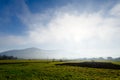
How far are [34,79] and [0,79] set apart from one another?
18.0ft

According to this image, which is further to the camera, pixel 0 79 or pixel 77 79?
pixel 77 79

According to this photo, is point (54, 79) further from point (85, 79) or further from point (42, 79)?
point (85, 79)

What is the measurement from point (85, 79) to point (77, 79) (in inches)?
55.3

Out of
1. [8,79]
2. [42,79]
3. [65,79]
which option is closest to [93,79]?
[65,79]

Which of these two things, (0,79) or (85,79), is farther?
(85,79)

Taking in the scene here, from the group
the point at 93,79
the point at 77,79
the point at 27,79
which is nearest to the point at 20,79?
the point at 27,79

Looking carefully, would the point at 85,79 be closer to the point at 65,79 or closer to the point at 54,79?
the point at 65,79

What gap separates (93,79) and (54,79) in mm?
6861

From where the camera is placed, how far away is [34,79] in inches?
918

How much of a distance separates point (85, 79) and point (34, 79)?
882 centimetres

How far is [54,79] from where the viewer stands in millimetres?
23734

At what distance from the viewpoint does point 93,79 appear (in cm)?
2425

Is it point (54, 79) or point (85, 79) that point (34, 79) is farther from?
point (85, 79)

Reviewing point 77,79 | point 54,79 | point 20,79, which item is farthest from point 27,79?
point 77,79
